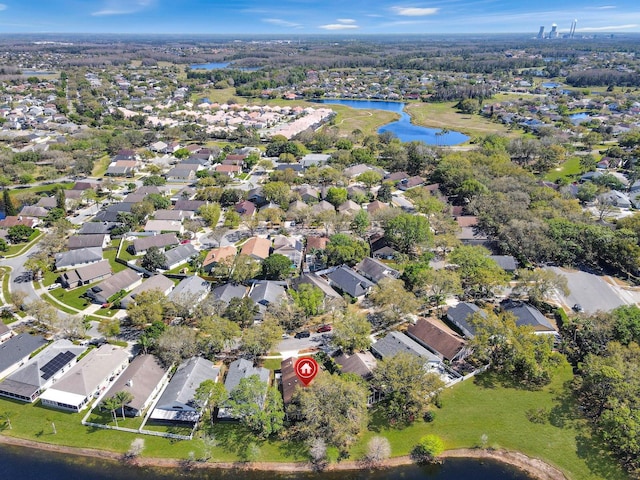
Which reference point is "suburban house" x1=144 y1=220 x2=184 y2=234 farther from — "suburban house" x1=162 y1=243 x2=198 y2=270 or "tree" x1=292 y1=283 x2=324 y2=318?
"tree" x1=292 y1=283 x2=324 y2=318

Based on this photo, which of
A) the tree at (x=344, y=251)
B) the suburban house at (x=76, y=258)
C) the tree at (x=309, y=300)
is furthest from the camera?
the suburban house at (x=76, y=258)

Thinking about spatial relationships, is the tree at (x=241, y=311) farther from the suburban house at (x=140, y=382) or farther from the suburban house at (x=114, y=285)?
the suburban house at (x=114, y=285)

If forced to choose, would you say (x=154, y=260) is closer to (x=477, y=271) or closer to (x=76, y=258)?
(x=76, y=258)

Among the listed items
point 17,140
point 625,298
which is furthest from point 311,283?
point 17,140

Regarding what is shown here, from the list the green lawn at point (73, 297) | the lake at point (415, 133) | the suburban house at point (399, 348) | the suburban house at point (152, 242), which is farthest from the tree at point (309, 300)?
the lake at point (415, 133)

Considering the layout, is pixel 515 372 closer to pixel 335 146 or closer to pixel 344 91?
pixel 335 146

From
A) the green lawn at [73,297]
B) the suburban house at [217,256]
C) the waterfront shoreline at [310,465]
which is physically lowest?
the waterfront shoreline at [310,465]

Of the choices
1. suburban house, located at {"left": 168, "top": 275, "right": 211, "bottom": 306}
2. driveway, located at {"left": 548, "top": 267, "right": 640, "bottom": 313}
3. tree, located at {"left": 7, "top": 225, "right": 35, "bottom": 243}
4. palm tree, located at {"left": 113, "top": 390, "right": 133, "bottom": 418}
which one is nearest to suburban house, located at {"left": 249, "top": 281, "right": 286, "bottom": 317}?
suburban house, located at {"left": 168, "top": 275, "right": 211, "bottom": 306}
